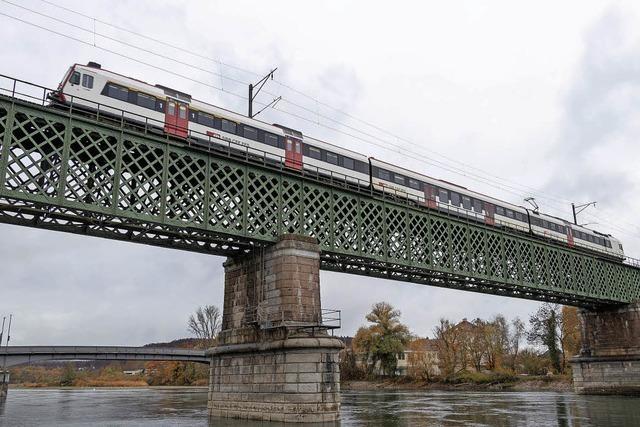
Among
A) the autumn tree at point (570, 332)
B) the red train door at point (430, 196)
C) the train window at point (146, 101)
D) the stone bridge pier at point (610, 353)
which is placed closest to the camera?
the train window at point (146, 101)

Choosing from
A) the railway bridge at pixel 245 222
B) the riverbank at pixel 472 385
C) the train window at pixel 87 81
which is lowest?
the riverbank at pixel 472 385

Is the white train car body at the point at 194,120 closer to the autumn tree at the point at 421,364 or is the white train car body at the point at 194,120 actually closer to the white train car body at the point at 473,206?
the white train car body at the point at 473,206

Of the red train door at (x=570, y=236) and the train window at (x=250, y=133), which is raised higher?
the train window at (x=250, y=133)

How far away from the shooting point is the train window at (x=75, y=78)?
25.2m

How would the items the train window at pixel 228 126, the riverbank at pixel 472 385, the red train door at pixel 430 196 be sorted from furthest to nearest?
the riverbank at pixel 472 385 → the red train door at pixel 430 196 → the train window at pixel 228 126

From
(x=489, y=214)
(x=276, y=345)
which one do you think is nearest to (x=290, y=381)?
(x=276, y=345)

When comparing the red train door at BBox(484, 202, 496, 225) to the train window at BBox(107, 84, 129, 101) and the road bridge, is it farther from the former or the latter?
the road bridge

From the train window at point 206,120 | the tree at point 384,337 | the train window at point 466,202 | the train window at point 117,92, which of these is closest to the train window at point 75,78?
the train window at point 117,92

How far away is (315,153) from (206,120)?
7.90 metres

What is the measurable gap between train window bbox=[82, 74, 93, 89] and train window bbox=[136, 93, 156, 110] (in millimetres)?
2407

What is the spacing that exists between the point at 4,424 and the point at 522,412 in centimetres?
3184

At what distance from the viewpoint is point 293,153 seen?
3278 cm

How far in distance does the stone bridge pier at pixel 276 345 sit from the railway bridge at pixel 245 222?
0.07 meters

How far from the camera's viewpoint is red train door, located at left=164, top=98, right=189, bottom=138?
1089 inches
